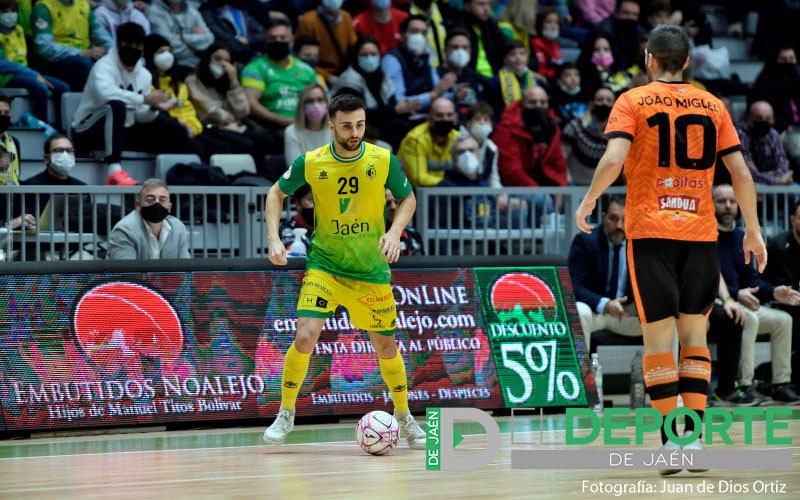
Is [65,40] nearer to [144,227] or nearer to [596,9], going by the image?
[144,227]

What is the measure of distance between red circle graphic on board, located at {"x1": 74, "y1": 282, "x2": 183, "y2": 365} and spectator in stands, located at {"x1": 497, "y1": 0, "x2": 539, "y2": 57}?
8476 mm

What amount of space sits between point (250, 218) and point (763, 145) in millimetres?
6636

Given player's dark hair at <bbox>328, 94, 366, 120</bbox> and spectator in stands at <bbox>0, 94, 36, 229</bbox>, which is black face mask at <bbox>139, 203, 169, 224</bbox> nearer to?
spectator in stands at <bbox>0, 94, 36, 229</bbox>

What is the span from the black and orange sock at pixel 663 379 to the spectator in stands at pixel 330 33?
9316 mm

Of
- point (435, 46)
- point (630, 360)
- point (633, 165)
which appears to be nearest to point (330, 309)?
point (633, 165)

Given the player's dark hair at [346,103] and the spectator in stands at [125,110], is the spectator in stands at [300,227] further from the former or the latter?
the player's dark hair at [346,103]

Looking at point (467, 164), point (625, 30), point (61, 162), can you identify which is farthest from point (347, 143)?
point (625, 30)

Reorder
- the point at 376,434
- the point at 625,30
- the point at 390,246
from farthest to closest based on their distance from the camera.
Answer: the point at 625,30 → the point at 390,246 → the point at 376,434

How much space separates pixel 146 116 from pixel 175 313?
3.75 m

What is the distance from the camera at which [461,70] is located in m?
17.1

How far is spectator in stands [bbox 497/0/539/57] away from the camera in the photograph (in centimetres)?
1862

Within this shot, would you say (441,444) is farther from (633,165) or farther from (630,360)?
(630,360)

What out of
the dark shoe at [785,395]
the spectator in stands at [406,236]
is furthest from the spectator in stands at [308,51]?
the dark shoe at [785,395]

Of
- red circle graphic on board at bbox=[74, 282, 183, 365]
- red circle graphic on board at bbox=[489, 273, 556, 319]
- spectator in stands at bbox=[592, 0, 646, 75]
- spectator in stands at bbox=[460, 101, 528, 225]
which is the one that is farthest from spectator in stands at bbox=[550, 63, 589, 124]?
red circle graphic on board at bbox=[74, 282, 183, 365]
